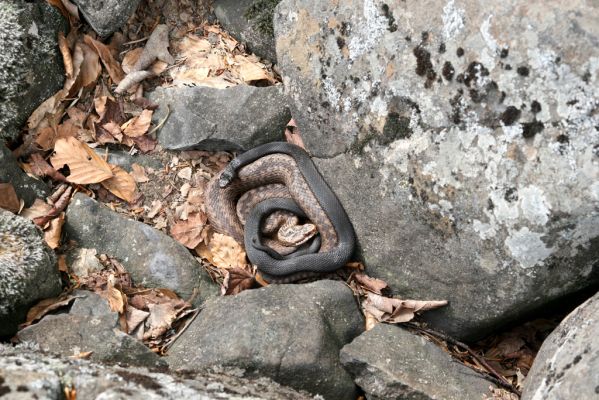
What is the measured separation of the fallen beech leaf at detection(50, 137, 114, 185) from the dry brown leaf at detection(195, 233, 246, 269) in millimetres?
1095

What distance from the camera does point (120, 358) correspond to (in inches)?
176

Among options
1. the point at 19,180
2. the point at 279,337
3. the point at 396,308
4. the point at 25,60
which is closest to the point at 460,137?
the point at 396,308

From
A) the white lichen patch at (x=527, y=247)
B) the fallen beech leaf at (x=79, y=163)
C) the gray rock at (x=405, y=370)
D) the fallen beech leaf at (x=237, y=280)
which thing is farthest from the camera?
the fallen beech leaf at (x=79, y=163)

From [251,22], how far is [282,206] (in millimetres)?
1849

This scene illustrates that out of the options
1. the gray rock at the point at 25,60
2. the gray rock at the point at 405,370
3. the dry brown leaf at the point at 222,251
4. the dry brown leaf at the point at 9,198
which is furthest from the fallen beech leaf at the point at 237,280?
the gray rock at the point at 25,60

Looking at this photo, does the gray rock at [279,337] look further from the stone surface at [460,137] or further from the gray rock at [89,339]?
the stone surface at [460,137]

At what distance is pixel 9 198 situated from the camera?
17.7 feet

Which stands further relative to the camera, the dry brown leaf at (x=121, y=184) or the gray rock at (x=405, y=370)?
the dry brown leaf at (x=121, y=184)

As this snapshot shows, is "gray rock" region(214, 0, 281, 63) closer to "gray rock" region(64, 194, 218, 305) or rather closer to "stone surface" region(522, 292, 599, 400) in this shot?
"gray rock" region(64, 194, 218, 305)

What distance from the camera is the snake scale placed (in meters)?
5.62

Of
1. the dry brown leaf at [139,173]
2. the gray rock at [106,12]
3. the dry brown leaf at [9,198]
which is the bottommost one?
the dry brown leaf at [9,198]

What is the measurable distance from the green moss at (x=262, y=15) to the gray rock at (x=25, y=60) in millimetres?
1799

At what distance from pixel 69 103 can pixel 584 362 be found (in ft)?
16.1

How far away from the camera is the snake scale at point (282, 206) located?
18.4ft
